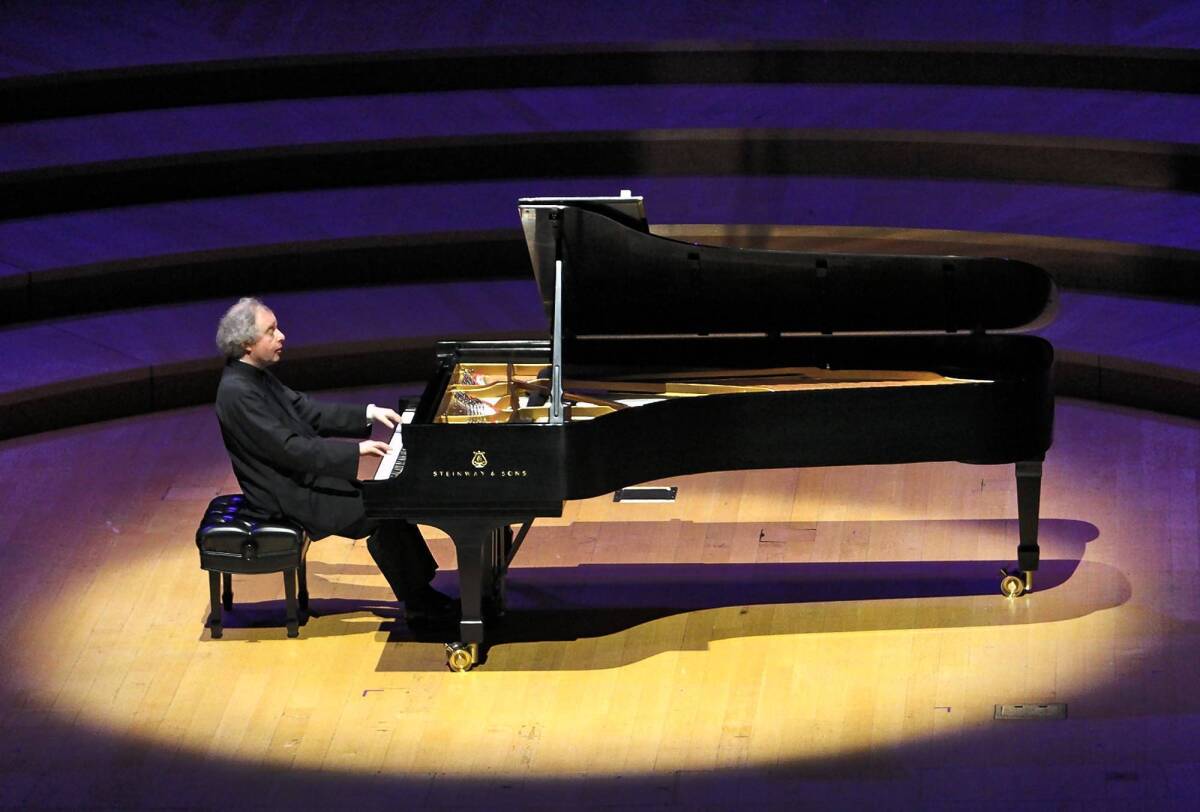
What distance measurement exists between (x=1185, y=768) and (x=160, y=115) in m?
5.41

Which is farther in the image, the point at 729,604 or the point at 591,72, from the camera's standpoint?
the point at 591,72

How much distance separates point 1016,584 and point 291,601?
6.89 feet

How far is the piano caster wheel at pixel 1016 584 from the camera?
20.7 feet

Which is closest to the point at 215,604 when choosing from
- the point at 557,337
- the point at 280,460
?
the point at 280,460

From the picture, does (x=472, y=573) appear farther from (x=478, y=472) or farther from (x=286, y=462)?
(x=286, y=462)

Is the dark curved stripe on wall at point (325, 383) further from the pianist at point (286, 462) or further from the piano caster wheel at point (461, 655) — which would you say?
the piano caster wheel at point (461, 655)

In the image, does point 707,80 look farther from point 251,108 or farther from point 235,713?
point 235,713

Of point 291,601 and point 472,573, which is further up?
point 472,573

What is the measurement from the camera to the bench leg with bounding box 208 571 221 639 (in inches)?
239

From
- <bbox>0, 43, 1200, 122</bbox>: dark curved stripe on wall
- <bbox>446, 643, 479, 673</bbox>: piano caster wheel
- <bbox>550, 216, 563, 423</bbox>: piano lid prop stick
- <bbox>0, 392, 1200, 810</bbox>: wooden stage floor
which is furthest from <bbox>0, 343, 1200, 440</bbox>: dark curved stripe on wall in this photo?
<bbox>446, 643, 479, 673</bbox>: piano caster wheel

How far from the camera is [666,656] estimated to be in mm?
5984

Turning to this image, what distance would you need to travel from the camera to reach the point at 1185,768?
5.25m

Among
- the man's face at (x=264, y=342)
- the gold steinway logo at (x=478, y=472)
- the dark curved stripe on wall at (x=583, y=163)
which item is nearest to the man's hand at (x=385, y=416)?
the man's face at (x=264, y=342)

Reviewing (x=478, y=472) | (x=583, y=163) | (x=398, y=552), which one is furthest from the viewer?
(x=583, y=163)
